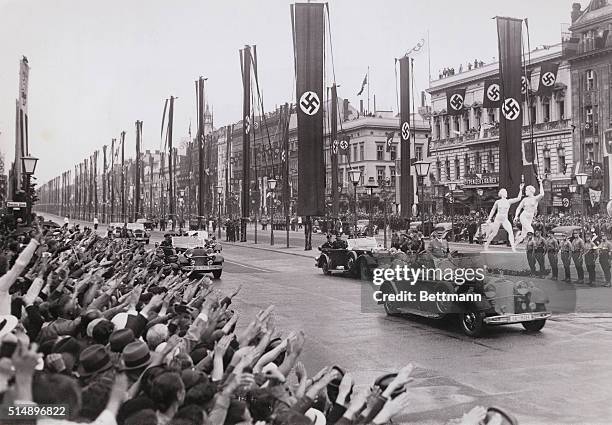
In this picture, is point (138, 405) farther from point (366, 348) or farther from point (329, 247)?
point (329, 247)

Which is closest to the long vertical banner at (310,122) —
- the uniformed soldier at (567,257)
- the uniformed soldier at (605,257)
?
the uniformed soldier at (567,257)

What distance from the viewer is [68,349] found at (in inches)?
124

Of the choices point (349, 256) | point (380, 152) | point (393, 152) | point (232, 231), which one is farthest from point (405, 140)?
point (380, 152)

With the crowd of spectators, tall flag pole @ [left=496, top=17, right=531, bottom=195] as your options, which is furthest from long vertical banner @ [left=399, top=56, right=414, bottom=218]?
the crowd of spectators

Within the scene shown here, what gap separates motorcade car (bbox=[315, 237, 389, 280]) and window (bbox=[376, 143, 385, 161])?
2750 cm

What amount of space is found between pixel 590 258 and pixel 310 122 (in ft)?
26.3

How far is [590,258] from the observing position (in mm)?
16469

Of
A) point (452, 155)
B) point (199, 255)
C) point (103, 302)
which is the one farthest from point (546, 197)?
point (103, 302)

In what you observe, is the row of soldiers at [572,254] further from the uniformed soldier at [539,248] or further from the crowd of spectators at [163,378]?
the crowd of spectators at [163,378]

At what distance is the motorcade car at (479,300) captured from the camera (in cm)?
970

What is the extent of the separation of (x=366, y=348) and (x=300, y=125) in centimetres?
732

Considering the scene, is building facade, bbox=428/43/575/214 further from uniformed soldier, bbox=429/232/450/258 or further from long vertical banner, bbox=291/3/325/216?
uniformed soldier, bbox=429/232/450/258

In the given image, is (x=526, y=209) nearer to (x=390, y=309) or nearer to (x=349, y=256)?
(x=349, y=256)

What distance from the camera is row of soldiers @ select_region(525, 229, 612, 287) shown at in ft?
53.9
